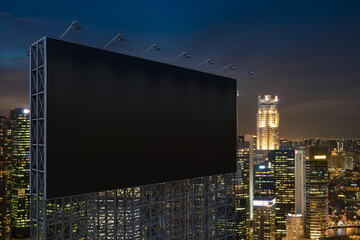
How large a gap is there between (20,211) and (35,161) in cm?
3241

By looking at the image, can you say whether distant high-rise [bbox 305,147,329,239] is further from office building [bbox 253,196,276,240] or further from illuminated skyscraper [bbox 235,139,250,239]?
illuminated skyscraper [bbox 235,139,250,239]

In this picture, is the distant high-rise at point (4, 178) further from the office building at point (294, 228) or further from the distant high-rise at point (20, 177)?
the office building at point (294, 228)

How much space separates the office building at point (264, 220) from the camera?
47.0 metres

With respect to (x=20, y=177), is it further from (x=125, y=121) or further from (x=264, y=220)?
(x=125, y=121)

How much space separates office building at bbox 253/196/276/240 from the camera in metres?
47.0

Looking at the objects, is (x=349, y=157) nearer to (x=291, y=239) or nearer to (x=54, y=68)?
(x=291, y=239)

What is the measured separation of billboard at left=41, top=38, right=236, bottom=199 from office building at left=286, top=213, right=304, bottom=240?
133 ft

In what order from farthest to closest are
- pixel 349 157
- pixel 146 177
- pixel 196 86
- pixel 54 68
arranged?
1. pixel 349 157
2. pixel 196 86
3. pixel 146 177
4. pixel 54 68

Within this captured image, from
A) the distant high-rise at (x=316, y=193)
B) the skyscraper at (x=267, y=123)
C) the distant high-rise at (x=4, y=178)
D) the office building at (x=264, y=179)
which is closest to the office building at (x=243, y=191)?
the office building at (x=264, y=179)

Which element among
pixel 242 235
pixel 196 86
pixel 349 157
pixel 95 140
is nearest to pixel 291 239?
pixel 242 235

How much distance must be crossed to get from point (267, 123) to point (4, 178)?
94526 millimetres

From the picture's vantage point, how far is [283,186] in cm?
5822

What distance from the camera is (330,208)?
209 feet

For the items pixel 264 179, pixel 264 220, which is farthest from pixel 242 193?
pixel 264 179
